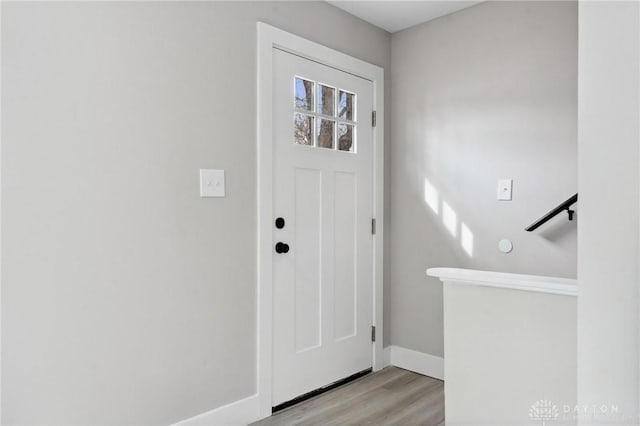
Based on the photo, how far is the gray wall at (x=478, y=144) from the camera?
8.08 ft

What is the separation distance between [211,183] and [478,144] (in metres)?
1.66

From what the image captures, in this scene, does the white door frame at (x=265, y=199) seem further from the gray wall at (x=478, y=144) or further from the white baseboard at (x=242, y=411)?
the gray wall at (x=478, y=144)

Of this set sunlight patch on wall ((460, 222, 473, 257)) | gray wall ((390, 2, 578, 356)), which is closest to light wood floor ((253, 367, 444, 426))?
gray wall ((390, 2, 578, 356))

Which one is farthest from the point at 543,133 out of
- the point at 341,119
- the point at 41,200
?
the point at 41,200

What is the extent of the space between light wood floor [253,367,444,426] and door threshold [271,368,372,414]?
0.10ft

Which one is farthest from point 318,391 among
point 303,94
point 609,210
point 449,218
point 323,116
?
point 609,210

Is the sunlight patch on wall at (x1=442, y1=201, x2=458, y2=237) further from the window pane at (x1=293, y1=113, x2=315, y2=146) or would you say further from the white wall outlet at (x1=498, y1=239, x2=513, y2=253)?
the window pane at (x1=293, y1=113, x2=315, y2=146)

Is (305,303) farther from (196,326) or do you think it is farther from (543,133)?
(543,133)

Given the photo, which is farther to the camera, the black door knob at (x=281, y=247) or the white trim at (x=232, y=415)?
the black door knob at (x=281, y=247)

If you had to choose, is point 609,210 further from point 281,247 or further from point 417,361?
point 417,361

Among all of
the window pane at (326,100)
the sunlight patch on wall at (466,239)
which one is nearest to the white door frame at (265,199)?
the window pane at (326,100)

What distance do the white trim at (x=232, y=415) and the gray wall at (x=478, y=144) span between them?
4.12 ft

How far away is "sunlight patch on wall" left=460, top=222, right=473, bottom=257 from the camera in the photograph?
2.81m

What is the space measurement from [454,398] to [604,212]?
1455 millimetres
